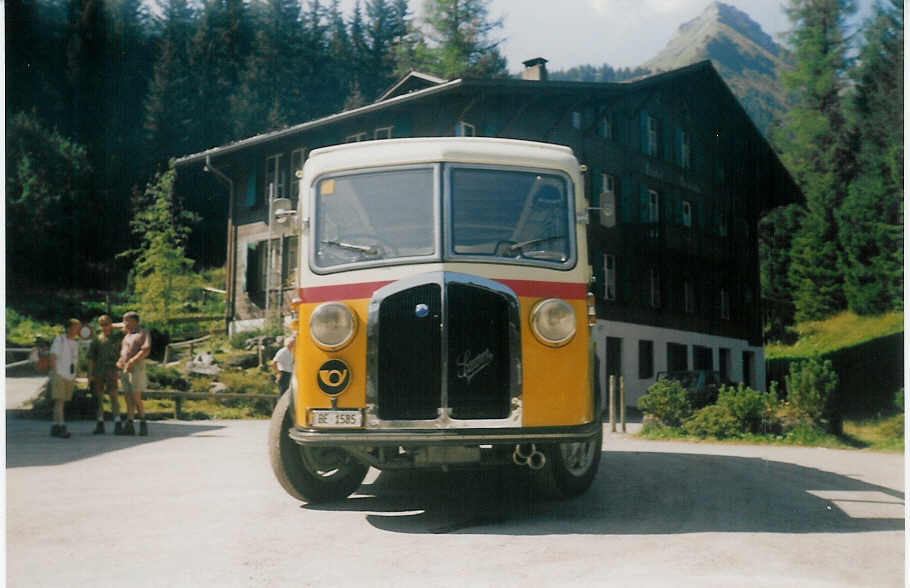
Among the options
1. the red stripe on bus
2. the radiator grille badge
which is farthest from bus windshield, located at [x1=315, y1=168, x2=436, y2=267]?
the radiator grille badge

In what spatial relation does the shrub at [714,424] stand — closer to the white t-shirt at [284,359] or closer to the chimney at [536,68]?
the chimney at [536,68]

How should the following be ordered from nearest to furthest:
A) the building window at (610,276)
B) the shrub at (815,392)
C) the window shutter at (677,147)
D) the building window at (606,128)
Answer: the shrub at (815,392)
the building window at (610,276)
the window shutter at (677,147)
the building window at (606,128)

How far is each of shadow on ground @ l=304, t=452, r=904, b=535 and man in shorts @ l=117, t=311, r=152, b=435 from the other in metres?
2.23

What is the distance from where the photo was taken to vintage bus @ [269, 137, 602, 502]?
17.8ft

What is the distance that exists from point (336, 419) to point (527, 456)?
1.18 m

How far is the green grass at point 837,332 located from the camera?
259 inches

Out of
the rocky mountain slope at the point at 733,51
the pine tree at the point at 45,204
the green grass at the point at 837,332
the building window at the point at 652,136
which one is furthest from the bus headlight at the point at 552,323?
the building window at the point at 652,136

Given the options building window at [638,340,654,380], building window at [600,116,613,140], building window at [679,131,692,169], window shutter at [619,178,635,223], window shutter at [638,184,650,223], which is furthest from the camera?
building window at [600,116,613,140]

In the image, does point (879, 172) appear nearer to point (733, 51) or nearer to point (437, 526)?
point (733, 51)

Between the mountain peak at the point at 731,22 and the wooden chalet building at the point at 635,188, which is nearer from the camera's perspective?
the mountain peak at the point at 731,22

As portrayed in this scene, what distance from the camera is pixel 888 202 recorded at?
252 inches

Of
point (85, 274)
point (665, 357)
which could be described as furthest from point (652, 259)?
point (85, 274)

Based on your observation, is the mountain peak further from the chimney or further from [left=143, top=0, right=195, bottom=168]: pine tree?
[left=143, top=0, right=195, bottom=168]: pine tree

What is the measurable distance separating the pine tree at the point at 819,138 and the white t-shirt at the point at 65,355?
5.99m
